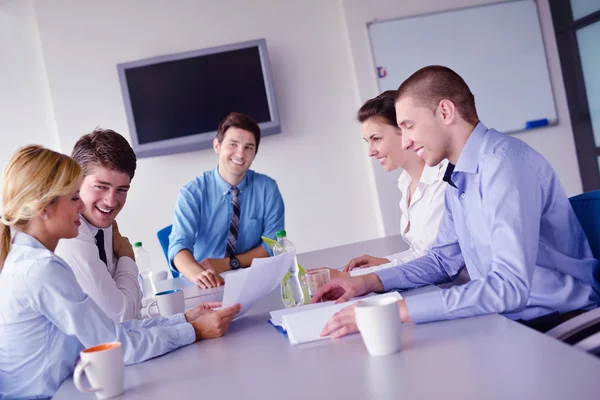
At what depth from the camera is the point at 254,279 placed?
1748 mm

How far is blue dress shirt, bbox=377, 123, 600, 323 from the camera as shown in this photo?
4.69 feet

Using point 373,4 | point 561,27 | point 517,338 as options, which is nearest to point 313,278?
point 517,338

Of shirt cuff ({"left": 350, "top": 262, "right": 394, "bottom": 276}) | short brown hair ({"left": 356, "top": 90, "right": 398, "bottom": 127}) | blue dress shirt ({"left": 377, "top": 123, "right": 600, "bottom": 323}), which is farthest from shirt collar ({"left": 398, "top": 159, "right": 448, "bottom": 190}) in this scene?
blue dress shirt ({"left": 377, "top": 123, "right": 600, "bottom": 323})

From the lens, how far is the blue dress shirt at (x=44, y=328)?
1.43 meters

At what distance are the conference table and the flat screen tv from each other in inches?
133

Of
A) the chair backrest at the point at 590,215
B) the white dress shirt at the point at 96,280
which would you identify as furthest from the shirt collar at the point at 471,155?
the white dress shirt at the point at 96,280

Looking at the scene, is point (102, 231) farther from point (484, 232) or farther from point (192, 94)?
point (192, 94)

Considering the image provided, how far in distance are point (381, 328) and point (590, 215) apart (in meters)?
0.88

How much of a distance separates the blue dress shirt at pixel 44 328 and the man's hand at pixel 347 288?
442 mm

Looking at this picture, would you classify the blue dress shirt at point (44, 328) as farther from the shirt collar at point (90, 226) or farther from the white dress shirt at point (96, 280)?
the shirt collar at point (90, 226)

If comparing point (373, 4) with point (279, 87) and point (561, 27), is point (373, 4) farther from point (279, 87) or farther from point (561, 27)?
point (561, 27)

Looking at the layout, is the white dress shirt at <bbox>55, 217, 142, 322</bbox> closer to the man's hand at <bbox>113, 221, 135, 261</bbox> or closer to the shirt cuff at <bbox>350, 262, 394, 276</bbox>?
the man's hand at <bbox>113, 221, 135, 261</bbox>

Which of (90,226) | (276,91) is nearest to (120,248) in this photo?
(90,226)

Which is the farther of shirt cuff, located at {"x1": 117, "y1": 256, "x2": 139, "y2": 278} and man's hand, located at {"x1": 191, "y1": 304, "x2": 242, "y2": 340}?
shirt cuff, located at {"x1": 117, "y1": 256, "x2": 139, "y2": 278}
